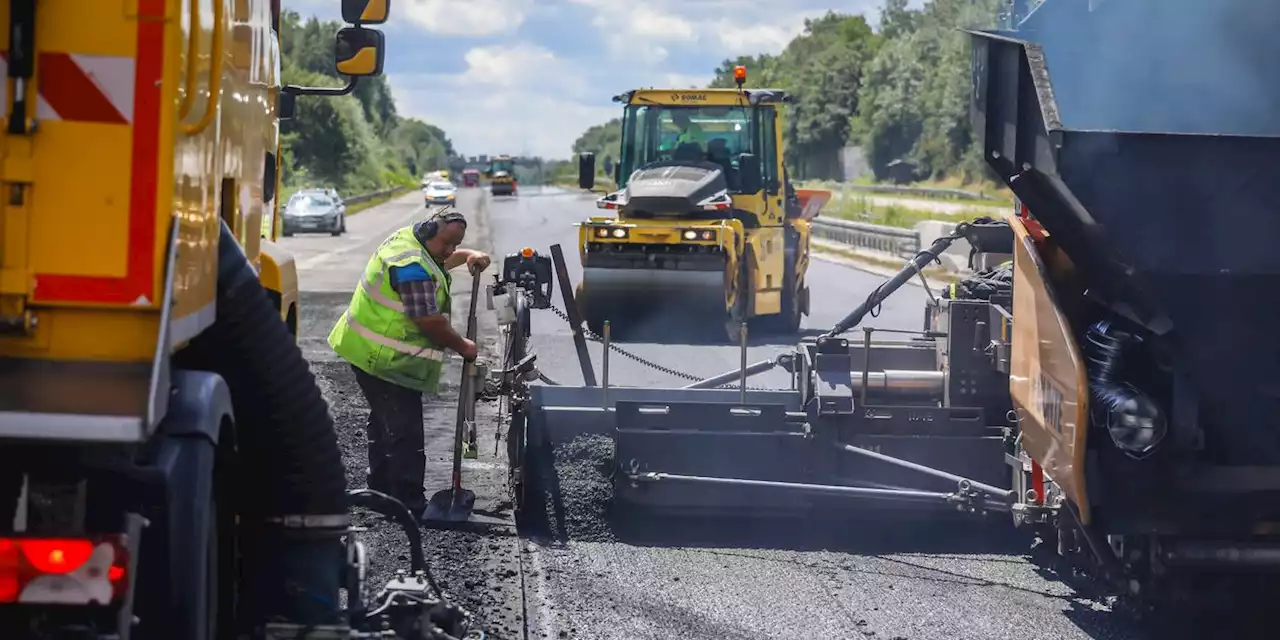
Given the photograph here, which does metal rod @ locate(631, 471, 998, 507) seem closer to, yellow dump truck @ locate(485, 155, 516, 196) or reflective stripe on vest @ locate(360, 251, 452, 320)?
reflective stripe on vest @ locate(360, 251, 452, 320)

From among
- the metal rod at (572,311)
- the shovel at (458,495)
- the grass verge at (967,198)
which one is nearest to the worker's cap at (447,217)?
the shovel at (458,495)

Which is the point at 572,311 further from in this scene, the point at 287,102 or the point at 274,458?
the point at 274,458

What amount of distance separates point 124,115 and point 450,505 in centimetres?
444

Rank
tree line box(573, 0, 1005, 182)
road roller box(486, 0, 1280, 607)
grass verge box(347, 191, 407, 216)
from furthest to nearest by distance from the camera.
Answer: tree line box(573, 0, 1005, 182), grass verge box(347, 191, 407, 216), road roller box(486, 0, 1280, 607)

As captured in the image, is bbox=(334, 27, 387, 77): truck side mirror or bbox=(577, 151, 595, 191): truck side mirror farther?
bbox=(577, 151, 595, 191): truck side mirror

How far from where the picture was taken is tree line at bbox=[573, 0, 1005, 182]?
259 feet

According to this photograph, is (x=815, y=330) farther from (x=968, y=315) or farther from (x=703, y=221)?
(x=968, y=315)

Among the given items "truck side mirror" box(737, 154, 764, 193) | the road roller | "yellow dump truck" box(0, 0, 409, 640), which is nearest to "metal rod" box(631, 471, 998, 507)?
the road roller

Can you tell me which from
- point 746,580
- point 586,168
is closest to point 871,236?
point 586,168

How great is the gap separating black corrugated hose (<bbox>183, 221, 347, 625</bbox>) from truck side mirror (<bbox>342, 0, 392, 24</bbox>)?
7.75ft

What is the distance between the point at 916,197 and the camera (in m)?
66.9

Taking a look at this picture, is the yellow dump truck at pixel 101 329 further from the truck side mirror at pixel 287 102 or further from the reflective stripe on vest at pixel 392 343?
the reflective stripe on vest at pixel 392 343

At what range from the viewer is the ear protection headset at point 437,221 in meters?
7.57

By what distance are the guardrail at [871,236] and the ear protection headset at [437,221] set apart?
19622mm
